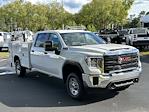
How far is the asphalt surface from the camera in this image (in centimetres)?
860

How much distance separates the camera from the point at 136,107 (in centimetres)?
852

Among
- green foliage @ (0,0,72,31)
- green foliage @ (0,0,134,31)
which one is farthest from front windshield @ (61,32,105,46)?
green foliage @ (0,0,72,31)

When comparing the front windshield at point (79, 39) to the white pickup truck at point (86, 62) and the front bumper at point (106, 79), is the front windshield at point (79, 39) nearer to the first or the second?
the white pickup truck at point (86, 62)

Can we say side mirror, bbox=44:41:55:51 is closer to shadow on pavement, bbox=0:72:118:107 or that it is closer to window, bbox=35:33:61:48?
window, bbox=35:33:61:48

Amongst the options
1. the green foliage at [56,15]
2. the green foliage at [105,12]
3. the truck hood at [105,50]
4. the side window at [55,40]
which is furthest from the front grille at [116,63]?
the green foliage at [105,12]

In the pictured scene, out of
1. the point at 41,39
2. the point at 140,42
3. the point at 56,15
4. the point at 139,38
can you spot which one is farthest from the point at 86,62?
the point at 56,15

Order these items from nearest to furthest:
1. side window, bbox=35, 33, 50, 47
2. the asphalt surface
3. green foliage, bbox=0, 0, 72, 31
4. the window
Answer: the asphalt surface, the window, side window, bbox=35, 33, 50, 47, green foliage, bbox=0, 0, 72, 31

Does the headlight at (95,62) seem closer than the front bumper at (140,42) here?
Result: Yes

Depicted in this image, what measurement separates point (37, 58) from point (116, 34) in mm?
25478

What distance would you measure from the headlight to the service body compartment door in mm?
4216

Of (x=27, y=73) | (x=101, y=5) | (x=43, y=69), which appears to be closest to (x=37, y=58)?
(x=43, y=69)

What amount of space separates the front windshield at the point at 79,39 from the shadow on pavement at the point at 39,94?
1501 millimetres

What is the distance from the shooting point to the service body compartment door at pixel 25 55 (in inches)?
503

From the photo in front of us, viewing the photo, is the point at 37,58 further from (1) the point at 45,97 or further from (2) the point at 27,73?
(2) the point at 27,73
